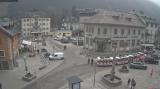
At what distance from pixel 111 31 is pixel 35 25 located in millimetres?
54167

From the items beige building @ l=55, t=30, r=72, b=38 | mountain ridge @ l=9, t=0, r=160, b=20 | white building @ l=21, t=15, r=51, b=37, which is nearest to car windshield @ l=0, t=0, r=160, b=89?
beige building @ l=55, t=30, r=72, b=38

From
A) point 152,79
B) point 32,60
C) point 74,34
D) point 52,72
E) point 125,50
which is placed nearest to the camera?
point 152,79

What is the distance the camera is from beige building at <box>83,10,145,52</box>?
48281 mm

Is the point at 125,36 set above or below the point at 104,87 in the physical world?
above

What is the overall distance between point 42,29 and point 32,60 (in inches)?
2298

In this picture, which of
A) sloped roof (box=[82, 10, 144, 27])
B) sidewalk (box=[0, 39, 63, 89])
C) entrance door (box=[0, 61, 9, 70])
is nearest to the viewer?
sidewalk (box=[0, 39, 63, 89])

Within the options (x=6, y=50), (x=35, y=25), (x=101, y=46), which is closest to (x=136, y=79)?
(x=101, y=46)

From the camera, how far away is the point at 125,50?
51.3 m

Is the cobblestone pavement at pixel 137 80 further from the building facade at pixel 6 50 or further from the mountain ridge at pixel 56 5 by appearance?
the mountain ridge at pixel 56 5

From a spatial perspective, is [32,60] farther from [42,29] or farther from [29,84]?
[42,29]

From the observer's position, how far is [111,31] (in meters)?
48.2

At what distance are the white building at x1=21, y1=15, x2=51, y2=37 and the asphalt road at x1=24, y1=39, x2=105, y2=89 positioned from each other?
5051cm

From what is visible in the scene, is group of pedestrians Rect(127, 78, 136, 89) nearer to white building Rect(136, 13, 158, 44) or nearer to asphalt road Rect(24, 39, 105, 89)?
asphalt road Rect(24, 39, 105, 89)

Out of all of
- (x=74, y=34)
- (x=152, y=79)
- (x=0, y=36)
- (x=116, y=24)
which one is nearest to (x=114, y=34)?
(x=116, y=24)
